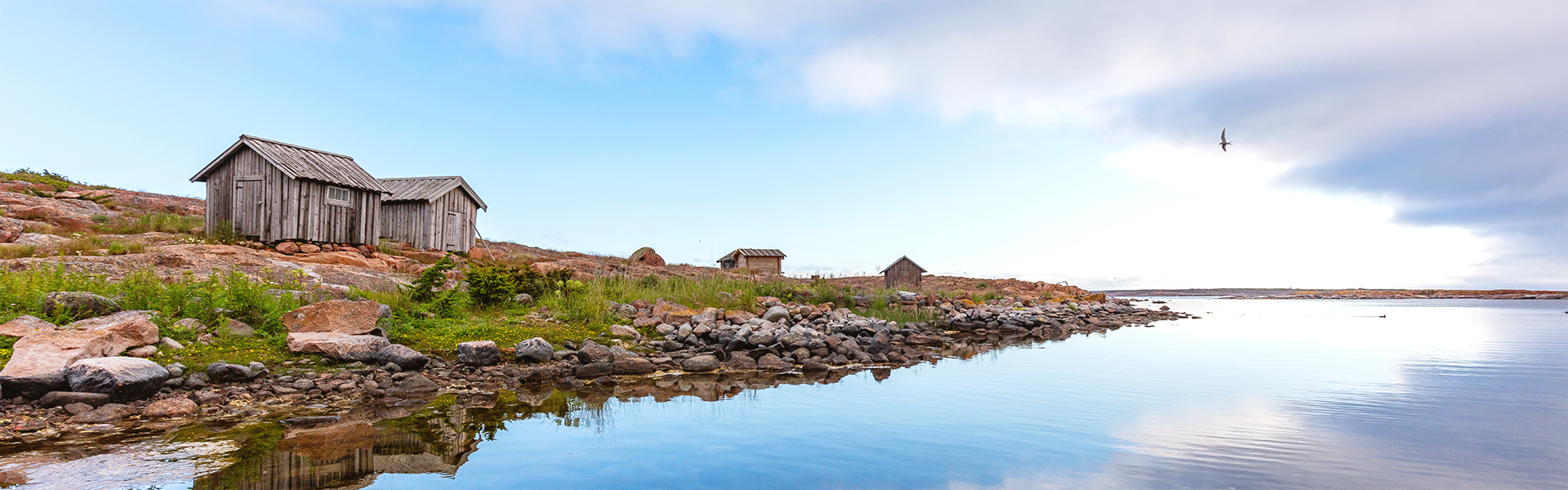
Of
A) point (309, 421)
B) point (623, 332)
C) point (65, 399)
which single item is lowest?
point (309, 421)

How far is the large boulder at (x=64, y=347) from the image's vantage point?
7305 mm

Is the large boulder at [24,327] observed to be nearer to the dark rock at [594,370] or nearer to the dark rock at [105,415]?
the dark rock at [105,415]

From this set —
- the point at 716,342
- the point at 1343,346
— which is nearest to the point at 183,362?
the point at 716,342

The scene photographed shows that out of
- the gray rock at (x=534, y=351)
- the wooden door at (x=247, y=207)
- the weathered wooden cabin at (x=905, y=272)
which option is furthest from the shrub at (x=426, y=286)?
the weathered wooden cabin at (x=905, y=272)

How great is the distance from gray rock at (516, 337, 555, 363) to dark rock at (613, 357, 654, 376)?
3.45ft

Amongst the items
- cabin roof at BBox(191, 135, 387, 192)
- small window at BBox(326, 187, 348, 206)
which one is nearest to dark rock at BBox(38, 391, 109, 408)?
cabin roof at BBox(191, 135, 387, 192)

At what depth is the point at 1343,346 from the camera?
1898 cm

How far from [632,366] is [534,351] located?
4.93 feet

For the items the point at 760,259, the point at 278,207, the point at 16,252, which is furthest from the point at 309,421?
the point at 760,259

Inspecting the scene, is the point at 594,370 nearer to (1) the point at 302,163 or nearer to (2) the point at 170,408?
(2) the point at 170,408

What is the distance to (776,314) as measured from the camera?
16.7 meters

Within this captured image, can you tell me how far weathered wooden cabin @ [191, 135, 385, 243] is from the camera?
23266mm

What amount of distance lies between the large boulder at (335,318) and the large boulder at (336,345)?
177 mm

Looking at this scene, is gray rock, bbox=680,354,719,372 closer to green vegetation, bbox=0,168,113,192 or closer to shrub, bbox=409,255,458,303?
shrub, bbox=409,255,458,303
